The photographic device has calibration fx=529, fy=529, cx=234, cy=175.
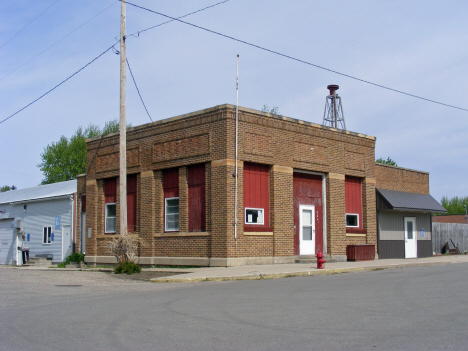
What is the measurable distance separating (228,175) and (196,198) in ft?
7.11

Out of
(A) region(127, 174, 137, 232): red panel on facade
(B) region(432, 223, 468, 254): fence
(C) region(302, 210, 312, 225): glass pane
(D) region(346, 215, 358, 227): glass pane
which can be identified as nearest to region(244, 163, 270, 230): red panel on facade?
(C) region(302, 210, 312, 225): glass pane

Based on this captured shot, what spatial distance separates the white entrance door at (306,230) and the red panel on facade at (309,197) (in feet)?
0.59

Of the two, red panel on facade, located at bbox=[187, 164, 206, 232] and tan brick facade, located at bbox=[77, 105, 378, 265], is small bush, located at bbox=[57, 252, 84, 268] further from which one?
red panel on facade, located at bbox=[187, 164, 206, 232]

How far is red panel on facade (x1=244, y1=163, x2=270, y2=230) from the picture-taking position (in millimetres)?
20594

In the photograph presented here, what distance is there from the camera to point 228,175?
19.7 metres

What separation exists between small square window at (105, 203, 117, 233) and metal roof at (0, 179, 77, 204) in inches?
239

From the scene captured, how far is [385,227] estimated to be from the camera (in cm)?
2712

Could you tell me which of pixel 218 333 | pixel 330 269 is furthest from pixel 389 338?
pixel 330 269

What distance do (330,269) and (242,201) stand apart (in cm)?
424

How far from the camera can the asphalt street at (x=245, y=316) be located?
705 cm

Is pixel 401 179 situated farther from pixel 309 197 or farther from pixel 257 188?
pixel 257 188

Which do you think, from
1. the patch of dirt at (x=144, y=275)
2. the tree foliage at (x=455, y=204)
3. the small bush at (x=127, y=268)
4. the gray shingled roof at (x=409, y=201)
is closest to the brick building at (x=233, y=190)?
the gray shingled roof at (x=409, y=201)

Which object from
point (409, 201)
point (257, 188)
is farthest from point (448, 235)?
point (257, 188)

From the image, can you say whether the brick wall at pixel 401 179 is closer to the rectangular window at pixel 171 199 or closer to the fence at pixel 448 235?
the fence at pixel 448 235
